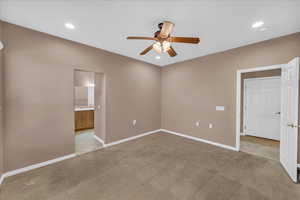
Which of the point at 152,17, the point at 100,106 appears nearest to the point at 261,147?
the point at 152,17

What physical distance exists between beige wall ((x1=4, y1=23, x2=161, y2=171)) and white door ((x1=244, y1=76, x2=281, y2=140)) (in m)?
4.72

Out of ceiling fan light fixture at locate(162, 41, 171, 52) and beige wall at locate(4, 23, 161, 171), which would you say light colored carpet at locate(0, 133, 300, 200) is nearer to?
beige wall at locate(4, 23, 161, 171)

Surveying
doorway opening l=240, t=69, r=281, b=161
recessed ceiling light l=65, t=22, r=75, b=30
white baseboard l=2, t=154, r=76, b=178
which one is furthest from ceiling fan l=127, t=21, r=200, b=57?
doorway opening l=240, t=69, r=281, b=161

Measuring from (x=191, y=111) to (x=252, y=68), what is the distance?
2004 millimetres

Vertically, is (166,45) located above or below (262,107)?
above

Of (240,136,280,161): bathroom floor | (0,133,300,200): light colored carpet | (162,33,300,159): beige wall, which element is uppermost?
(162,33,300,159): beige wall

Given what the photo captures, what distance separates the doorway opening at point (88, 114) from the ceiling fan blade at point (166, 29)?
7.28ft

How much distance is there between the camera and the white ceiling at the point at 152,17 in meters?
1.69

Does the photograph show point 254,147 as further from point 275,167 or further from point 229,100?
point 229,100

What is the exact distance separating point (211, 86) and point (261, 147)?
219 cm

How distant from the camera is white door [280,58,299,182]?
78.2 inches

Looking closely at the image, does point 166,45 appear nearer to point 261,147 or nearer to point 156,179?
point 156,179

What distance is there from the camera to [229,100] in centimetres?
325

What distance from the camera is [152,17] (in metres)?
1.96
